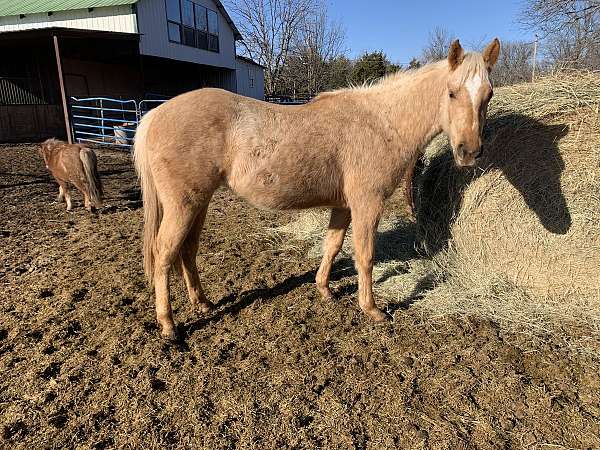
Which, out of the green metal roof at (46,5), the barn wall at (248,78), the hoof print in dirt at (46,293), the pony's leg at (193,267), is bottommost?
the hoof print in dirt at (46,293)

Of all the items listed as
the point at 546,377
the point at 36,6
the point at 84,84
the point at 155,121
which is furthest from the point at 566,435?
the point at 36,6

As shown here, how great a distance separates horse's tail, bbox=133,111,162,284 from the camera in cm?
298

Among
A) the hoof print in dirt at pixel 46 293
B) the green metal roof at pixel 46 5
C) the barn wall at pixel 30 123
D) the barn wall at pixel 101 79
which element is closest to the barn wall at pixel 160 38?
the green metal roof at pixel 46 5

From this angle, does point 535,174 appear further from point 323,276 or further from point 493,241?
point 323,276

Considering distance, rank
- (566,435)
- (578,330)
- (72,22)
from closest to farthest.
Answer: (566,435) → (578,330) → (72,22)

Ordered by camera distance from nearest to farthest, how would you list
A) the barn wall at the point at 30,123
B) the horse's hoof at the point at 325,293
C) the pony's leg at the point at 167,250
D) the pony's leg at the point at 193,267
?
the pony's leg at the point at 167,250, the pony's leg at the point at 193,267, the horse's hoof at the point at 325,293, the barn wall at the point at 30,123

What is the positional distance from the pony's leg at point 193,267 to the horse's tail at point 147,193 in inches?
11.8

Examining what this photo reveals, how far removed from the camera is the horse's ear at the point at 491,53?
2760 mm

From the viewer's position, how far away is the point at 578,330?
3117mm

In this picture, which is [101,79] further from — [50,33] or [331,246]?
[331,246]

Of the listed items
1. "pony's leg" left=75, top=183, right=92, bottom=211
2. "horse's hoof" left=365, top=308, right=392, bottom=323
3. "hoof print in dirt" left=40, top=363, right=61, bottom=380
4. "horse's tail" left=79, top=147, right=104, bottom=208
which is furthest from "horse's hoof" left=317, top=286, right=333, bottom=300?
"pony's leg" left=75, top=183, right=92, bottom=211

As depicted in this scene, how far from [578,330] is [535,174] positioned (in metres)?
1.34

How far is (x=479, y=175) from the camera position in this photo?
356 cm

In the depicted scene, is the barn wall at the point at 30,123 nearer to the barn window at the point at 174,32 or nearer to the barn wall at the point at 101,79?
the barn wall at the point at 101,79
